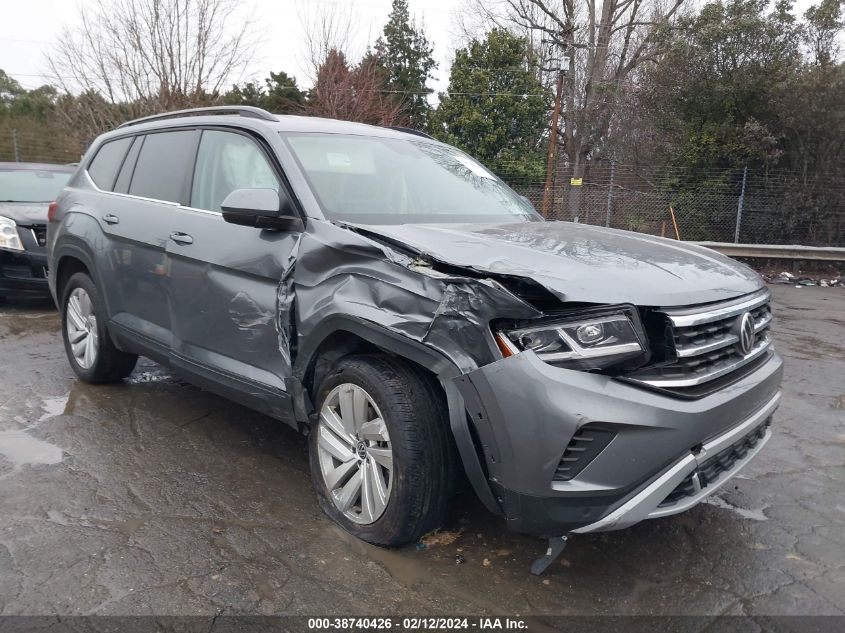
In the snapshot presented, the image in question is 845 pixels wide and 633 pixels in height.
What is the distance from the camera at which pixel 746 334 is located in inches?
102

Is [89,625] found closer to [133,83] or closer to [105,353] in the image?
[105,353]

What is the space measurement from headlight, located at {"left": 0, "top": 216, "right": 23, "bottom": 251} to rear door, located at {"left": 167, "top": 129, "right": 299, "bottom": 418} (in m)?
4.51

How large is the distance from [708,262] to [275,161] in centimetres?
205

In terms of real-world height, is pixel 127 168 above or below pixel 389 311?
above

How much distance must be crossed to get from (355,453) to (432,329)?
2.48 feet

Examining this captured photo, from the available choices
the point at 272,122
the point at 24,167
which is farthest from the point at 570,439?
the point at 24,167

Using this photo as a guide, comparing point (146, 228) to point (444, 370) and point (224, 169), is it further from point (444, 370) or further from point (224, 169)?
point (444, 370)

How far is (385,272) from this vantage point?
2.50 metres

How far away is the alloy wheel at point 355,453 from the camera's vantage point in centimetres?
259

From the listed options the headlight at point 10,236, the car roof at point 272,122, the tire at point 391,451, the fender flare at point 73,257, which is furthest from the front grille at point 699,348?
the headlight at point 10,236

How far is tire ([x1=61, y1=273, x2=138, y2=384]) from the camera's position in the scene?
4410 mm

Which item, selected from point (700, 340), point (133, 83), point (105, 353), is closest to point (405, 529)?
point (700, 340)

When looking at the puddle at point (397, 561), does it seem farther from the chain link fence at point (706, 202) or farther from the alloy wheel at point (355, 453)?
the chain link fence at point (706, 202)

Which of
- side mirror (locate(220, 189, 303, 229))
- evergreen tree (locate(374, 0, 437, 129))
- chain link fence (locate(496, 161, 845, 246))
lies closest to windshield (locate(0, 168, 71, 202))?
side mirror (locate(220, 189, 303, 229))
